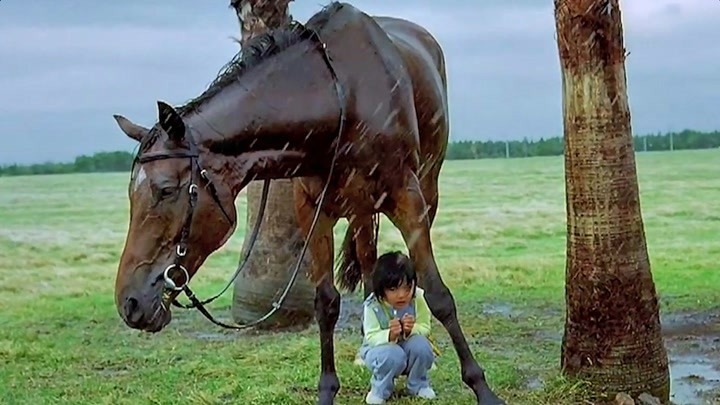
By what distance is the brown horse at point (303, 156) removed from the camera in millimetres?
3818

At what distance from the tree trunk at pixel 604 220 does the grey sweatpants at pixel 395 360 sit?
81cm

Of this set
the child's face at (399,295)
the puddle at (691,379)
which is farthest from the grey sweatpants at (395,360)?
the puddle at (691,379)

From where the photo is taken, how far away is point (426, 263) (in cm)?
480

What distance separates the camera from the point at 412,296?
505 centimetres

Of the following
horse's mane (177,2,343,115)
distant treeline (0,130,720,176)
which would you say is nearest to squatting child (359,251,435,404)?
horse's mane (177,2,343,115)

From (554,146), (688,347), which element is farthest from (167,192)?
(554,146)

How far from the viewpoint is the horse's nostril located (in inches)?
147

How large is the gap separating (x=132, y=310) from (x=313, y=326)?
13.5ft

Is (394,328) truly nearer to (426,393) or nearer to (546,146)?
(426,393)

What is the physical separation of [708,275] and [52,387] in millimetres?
6782

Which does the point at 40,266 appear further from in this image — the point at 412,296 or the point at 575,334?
the point at 575,334

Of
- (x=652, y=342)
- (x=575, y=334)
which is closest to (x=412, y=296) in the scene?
(x=575, y=334)

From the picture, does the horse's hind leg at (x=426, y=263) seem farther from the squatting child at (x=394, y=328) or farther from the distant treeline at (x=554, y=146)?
the distant treeline at (x=554, y=146)

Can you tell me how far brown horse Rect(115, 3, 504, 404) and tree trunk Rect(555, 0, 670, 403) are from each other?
691mm
